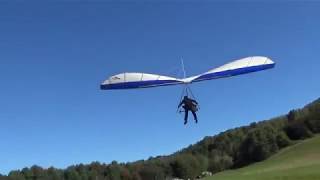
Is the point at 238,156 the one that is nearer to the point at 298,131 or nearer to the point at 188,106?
the point at 298,131

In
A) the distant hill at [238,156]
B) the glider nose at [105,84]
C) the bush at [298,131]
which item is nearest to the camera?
the glider nose at [105,84]

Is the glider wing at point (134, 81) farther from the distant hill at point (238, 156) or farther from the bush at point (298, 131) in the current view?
the bush at point (298, 131)

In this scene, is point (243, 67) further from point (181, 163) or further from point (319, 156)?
point (181, 163)

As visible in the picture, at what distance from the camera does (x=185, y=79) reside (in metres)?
29.9

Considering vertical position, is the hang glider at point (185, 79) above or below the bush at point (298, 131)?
below

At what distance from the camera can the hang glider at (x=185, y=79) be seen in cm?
2953

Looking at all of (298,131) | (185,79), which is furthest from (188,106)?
(298,131)

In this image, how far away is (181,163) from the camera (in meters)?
178

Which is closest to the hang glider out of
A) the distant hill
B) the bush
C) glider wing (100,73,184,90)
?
glider wing (100,73,184,90)

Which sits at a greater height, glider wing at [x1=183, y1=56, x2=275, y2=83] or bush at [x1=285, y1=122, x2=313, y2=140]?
bush at [x1=285, y1=122, x2=313, y2=140]

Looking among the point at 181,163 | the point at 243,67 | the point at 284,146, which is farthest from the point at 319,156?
the point at 181,163

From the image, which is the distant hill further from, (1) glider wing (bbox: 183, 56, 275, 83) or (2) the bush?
(1) glider wing (bbox: 183, 56, 275, 83)

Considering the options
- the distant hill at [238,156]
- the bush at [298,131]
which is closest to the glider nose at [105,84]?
the distant hill at [238,156]

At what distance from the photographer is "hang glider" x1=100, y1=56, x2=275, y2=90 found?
96.9 feet
